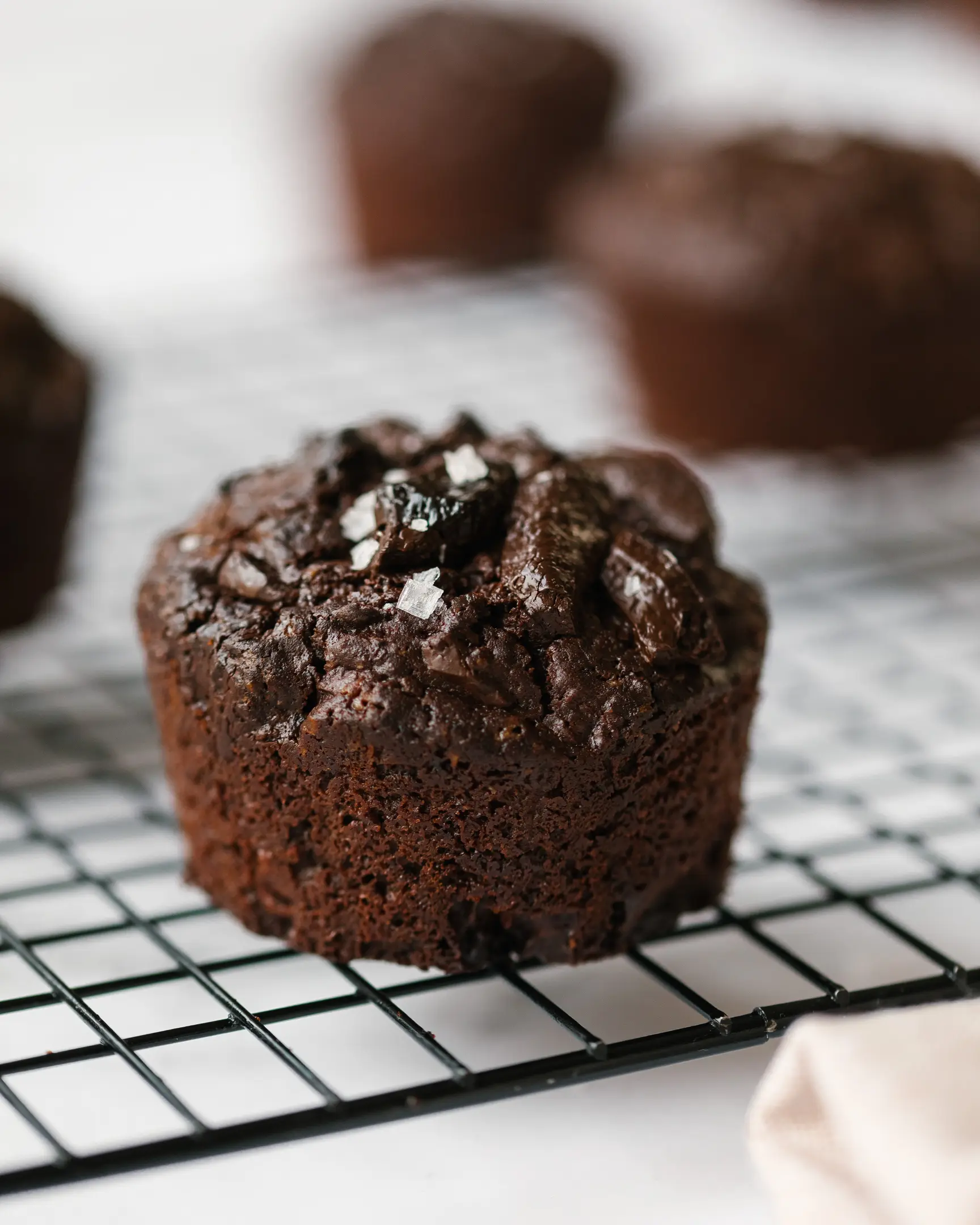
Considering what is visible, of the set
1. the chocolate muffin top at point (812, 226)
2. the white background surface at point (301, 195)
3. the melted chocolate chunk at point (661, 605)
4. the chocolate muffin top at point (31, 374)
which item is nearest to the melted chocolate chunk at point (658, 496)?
the melted chocolate chunk at point (661, 605)

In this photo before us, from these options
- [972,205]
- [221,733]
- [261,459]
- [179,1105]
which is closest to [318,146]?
[261,459]

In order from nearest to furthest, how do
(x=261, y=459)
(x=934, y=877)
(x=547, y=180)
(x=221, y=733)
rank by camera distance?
(x=221, y=733), (x=934, y=877), (x=261, y=459), (x=547, y=180)

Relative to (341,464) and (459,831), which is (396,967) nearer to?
(459,831)

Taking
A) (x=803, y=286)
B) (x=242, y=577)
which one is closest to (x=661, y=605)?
(x=242, y=577)

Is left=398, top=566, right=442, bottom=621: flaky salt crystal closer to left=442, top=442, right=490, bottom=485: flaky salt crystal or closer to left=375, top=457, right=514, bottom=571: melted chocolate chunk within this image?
left=375, top=457, right=514, bottom=571: melted chocolate chunk

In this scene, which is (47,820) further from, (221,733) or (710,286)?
(710,286)

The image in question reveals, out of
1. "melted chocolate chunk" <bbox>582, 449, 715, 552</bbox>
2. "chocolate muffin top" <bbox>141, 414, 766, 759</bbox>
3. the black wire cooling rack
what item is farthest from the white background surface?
"melted chocolate chunk" <bbox>582, 449, 715, 552</bbox>
